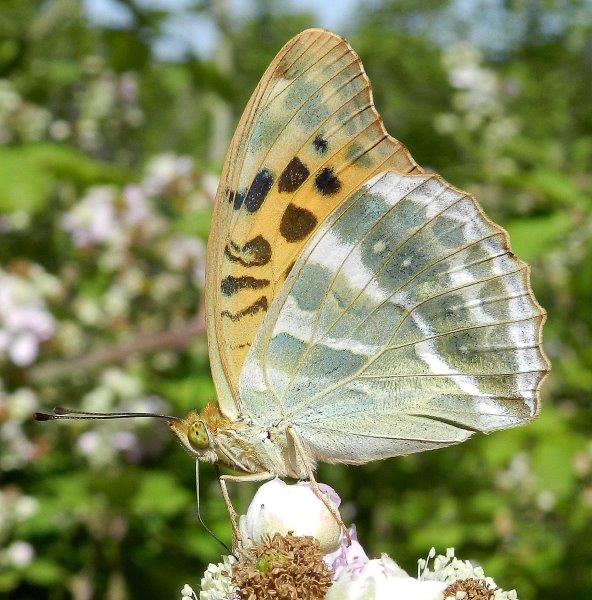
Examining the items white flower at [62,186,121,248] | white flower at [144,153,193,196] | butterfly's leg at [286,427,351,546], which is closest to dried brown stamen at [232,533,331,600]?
butterfly's leg at [286,427,351,546]

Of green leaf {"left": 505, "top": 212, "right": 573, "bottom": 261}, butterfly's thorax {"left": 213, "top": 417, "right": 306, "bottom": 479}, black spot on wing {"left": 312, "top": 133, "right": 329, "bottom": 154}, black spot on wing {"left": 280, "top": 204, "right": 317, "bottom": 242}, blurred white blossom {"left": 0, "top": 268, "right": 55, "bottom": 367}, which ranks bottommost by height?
butterfly's thorax {"left": 213, "top": 417, "right": 306, "bottom": 479}

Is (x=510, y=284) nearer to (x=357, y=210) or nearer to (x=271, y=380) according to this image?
(x=357, y=210)

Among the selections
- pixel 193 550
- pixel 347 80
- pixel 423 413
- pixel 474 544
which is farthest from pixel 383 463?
pixel 347 80

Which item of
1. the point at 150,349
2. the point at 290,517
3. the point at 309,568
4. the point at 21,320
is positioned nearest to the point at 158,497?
the point at 150,349

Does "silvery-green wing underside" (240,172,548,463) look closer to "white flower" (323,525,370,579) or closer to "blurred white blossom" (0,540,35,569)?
"white flower" (323,525,370,579)

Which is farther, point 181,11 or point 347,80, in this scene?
point 181,11

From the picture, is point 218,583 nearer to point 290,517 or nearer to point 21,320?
point 290,517
